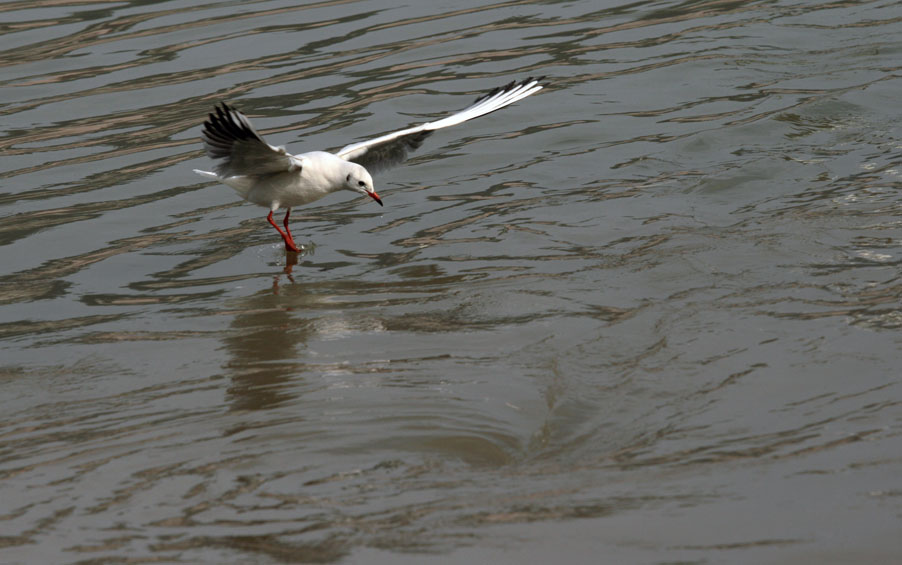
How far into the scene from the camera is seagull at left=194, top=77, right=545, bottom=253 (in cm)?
707

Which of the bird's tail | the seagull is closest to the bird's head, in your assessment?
the seagull

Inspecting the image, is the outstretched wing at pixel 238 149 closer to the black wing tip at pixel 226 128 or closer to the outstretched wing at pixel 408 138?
the black wing tip at pixel 226 128

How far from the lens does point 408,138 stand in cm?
884

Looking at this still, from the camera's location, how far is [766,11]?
1309 cm

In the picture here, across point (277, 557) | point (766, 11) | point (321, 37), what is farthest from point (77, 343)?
point (766, 11)

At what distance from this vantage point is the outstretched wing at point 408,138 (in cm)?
855

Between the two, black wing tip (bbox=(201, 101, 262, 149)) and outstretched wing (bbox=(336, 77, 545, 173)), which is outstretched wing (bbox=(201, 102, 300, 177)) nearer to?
black wing tip (bbox=(201, 101, 262, 149))

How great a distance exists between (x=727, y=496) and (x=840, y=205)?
13.8 ft

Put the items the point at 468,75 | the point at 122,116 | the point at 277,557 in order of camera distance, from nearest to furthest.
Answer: the point at 277,557
the point at 122,116
the point at 468,75

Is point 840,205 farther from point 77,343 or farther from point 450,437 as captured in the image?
point 77,343

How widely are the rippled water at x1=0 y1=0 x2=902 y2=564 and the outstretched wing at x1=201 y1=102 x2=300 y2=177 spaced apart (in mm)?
649

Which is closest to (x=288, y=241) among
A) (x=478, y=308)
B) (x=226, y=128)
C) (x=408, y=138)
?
(x=226, y=128)

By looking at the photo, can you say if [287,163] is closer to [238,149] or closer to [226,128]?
[238,149]

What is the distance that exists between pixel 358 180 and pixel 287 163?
0.55 metres
